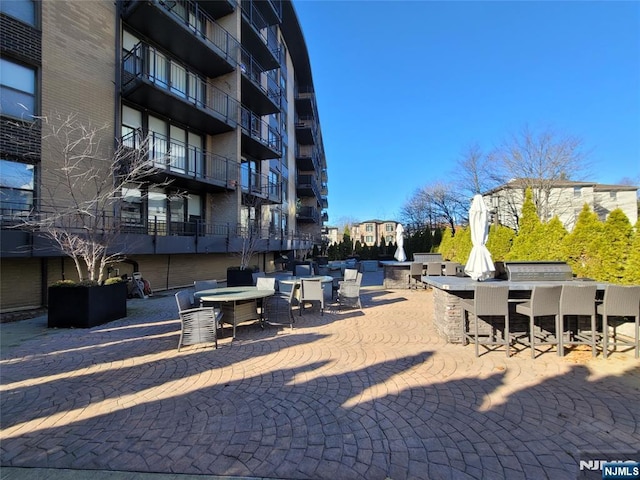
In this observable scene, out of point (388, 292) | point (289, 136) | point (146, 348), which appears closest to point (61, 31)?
point (146, 348)

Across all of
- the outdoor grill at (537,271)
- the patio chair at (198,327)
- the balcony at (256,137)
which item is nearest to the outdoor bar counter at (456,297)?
the outdoor grill at (537,271)

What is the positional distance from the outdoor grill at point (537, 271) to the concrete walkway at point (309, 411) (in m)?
1.56

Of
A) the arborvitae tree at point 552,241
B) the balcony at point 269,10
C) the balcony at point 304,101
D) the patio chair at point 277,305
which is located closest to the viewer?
the patio chair at point 277,305

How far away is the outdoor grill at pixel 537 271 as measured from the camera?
6000 mm

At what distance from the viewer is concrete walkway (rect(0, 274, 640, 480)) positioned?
8.16ft

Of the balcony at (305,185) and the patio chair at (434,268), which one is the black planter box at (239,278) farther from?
the balcony at (305,185)

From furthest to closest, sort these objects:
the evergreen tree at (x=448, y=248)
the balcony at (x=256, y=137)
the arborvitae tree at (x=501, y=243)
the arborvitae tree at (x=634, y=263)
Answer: the evergreen tree at (x=448, y=248), the balcony at (x=256, y=137), the arborvitae tree at (x=501, y=243), the arborvitae tree at (x=634, y=263)

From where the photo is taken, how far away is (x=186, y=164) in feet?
44.2

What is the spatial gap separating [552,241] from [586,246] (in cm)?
128

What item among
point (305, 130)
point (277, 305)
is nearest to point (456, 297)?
point (277, 305)

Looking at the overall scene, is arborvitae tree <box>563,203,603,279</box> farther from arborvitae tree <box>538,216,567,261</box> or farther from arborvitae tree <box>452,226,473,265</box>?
arborvitae tree <box>452,226,473,265</box>

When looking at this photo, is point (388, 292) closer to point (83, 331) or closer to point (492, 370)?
point (492, 370)

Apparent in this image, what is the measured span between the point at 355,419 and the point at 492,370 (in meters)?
2.51

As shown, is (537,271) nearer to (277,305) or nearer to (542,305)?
(542,305)
